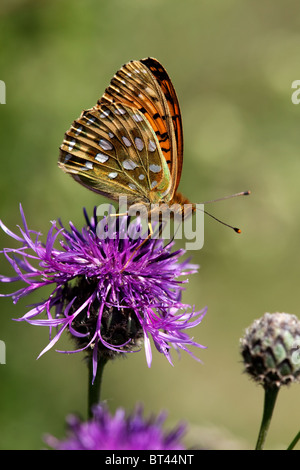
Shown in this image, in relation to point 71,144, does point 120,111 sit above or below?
above

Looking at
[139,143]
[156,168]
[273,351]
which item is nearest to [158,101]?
[139,143]

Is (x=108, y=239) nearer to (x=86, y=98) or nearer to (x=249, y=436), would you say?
(x=86, y=98)

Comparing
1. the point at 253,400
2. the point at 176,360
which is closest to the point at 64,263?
the point at 176,360

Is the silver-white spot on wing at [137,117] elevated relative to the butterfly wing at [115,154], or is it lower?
elevated

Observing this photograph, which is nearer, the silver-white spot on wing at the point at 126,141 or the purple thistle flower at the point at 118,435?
the purple thistle flower at the point at 118,435

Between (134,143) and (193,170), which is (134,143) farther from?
(193,170)

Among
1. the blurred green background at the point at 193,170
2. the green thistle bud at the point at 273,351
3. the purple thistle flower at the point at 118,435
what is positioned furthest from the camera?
the blurred green background at the point at 193,170

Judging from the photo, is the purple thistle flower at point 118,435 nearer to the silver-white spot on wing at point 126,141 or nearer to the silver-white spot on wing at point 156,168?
the silver-white spot on wing at point 156,168

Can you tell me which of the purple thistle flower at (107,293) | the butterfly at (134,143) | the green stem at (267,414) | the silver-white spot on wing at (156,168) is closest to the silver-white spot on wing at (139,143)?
the butterfly at (134,143)
